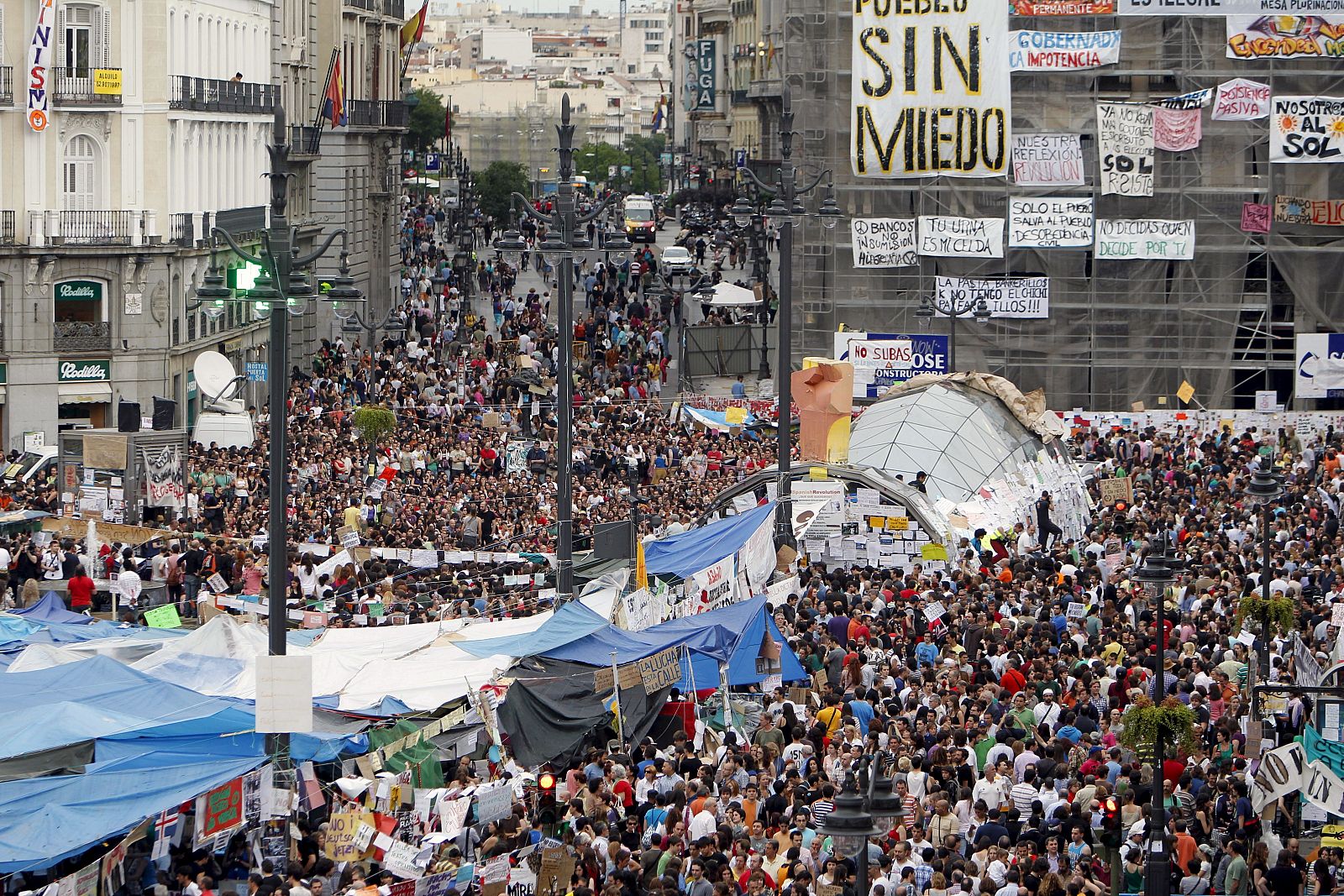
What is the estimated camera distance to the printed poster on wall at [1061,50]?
153ft

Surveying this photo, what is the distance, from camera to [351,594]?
28.1 meters

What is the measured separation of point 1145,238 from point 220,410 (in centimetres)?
1818

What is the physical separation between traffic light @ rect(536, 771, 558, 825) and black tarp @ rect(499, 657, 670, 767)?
0.89 m

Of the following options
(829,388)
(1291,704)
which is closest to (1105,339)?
(829,388)

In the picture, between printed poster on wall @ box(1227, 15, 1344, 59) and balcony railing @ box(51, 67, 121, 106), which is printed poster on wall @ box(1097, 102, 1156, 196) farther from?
balcony railing @ box(51, 67, 121, 106)

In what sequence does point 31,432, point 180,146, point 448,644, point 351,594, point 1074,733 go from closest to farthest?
point 1074,733 → point 448,644 → point 351,594 → point 31,432 → point 180,146

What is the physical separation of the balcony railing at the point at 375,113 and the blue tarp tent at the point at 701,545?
141 ft

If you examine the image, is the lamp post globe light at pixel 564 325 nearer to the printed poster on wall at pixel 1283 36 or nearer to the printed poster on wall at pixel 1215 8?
the printed poster on wall at pixel 1215 8

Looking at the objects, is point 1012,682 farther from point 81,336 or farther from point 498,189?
point 498,189

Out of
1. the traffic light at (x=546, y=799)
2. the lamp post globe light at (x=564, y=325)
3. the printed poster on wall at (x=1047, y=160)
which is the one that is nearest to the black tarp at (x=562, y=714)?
the traffic light at (x=546, y=799)

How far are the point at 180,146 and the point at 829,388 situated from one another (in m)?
20.9

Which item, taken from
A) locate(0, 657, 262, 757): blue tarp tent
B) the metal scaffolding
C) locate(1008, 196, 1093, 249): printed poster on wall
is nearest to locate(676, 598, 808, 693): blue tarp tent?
locate(0, 657, 262, 757): blue tarp tent

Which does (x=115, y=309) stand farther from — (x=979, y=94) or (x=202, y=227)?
(x=979, y=94)

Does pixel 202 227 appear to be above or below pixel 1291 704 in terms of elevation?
above
